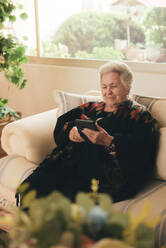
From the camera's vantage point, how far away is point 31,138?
203 cm

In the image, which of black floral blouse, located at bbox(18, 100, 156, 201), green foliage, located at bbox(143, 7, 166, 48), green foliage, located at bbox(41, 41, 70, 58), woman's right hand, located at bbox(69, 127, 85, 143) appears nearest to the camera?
black floral blouse, located at bbox(18, 100, 156, 201)

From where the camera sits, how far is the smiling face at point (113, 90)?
1.93m

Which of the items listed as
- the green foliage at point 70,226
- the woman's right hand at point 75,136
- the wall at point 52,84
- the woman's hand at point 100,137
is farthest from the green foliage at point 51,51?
the green foliage at point 70,226

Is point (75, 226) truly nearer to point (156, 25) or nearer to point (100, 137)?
point (100, 137)

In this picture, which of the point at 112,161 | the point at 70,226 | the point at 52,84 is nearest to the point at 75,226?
the point at 70,226

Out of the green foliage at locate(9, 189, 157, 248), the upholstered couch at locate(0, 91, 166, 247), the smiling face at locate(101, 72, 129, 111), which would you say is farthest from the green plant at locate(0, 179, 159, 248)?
the smiling face at locate(101, 72, 129, 111)

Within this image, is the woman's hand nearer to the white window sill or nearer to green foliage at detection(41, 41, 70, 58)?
the white window sill

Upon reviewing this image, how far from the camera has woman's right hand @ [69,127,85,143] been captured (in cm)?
189

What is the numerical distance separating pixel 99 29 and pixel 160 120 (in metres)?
1.36

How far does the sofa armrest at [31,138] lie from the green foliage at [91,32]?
1098 mm

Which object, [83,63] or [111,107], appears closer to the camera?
[111,107]

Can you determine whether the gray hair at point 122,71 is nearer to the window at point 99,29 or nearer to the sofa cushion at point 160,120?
the sofa cushion at point 160,120

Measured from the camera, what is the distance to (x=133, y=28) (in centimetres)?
272

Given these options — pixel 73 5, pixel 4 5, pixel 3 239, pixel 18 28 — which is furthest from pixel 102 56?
pixel 3 239
